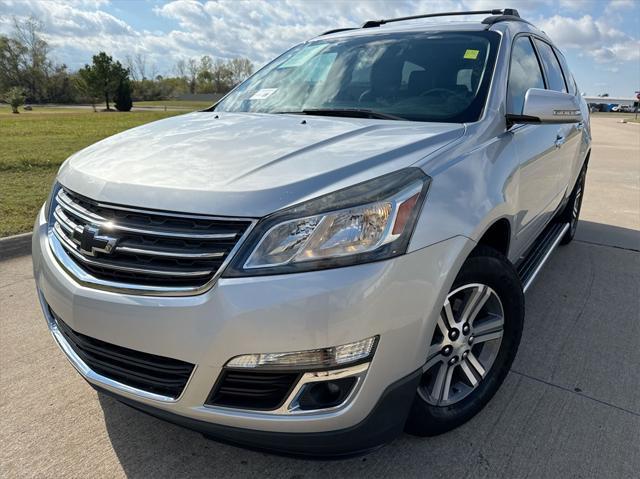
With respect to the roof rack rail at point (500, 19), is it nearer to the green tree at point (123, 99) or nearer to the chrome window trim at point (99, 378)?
the chrome window trim at point (99, 378)

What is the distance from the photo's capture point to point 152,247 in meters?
1.77

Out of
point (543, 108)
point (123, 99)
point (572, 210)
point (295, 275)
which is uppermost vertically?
point (543, 108)

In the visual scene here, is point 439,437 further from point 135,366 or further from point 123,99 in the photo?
point 123,99

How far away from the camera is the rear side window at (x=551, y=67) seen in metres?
3.78

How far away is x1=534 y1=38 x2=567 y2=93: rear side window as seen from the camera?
12.4ft

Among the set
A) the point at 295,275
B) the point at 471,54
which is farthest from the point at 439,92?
the point at 295,275

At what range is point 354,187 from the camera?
1785 mm

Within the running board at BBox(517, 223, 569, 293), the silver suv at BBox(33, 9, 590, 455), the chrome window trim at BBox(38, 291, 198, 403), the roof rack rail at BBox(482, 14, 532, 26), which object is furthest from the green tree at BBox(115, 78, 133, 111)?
the chrome window trim at BBox(38, 291, 198, 403)

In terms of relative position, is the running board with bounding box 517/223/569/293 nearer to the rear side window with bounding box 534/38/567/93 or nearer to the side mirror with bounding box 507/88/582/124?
the side mirror with bounding box 507/88/582/124

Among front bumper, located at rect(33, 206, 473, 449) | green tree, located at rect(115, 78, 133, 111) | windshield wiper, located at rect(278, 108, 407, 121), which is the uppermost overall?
windshield wiper, located at rect(278, 108, 407, 121)

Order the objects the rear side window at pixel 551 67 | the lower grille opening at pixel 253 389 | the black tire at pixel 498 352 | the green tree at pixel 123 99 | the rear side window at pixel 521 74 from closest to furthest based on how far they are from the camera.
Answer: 1. the lower grille opening at pixel 253 389
2. the black tire at pixel 498 352
3. the rear side window at pixel 521 74
4. the rear side window at pixel 551 67
5. the green tree at pixel 123 99

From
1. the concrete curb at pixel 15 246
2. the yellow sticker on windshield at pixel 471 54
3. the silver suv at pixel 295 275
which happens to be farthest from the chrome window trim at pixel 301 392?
the concrete curb at pixel 15 246

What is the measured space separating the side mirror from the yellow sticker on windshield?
1.40ft

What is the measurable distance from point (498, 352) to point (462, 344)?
31cm
